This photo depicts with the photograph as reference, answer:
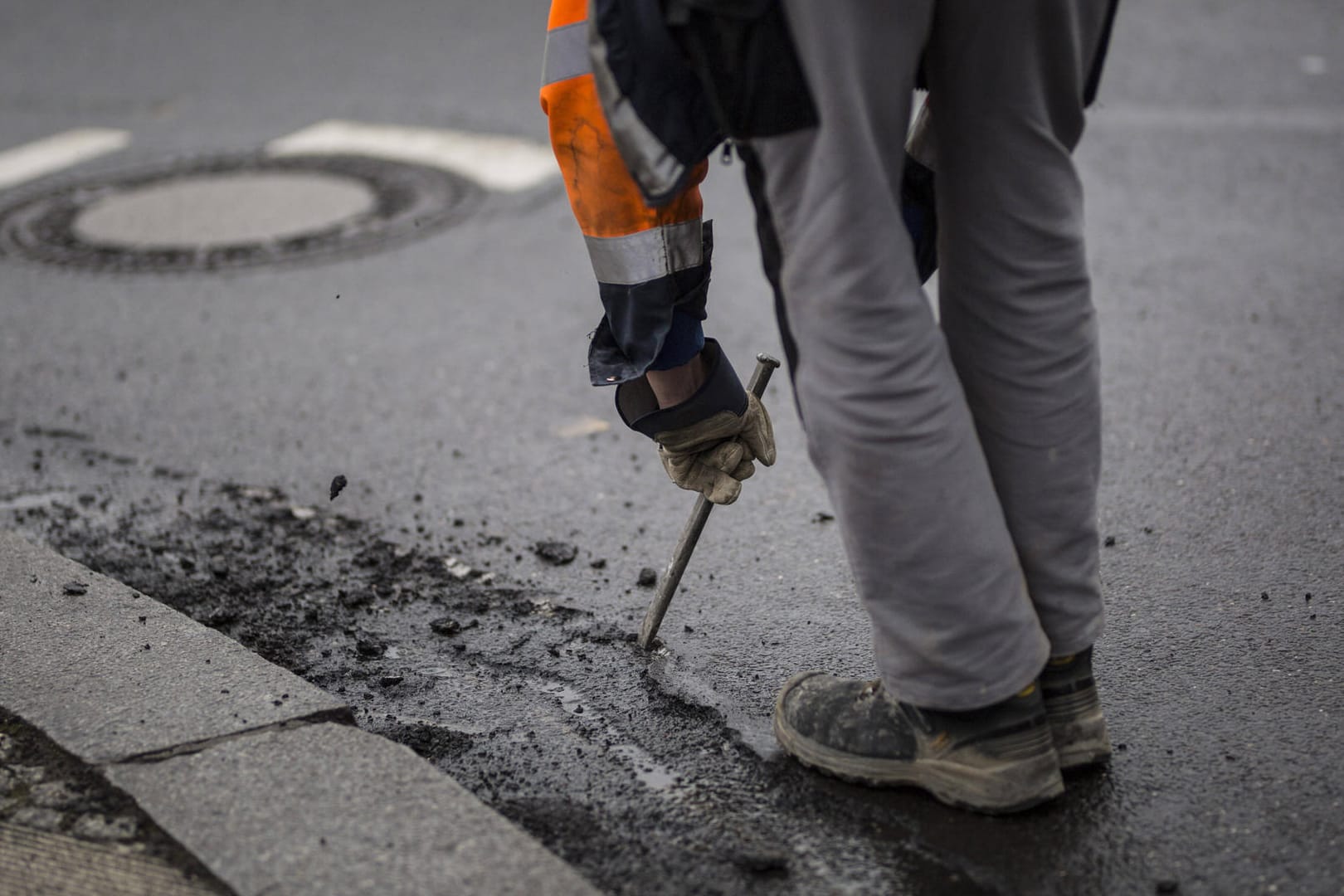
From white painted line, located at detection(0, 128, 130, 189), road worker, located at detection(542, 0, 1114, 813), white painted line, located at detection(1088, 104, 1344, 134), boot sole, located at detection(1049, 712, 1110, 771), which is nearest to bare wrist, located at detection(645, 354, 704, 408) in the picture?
road worker, located at detection(542, 0, 1114, 813)

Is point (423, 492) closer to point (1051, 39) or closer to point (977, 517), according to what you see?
point (977, 517)

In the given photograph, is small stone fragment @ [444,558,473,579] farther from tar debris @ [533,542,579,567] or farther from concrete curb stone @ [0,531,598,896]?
concrete curb stone @ [0,531,598,896]

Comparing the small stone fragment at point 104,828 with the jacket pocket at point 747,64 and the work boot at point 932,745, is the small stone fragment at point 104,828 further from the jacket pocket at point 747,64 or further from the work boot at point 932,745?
the jacket pocket at point 747,64

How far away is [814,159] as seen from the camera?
5.72 ft

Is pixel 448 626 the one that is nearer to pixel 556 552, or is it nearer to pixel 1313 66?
pixel 556 552

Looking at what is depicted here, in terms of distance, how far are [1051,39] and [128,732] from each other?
65.6 inches

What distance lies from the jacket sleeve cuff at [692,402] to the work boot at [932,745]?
54cm

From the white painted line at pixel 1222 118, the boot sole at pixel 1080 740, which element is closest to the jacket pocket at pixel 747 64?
the boot sole at pixel 1080 740

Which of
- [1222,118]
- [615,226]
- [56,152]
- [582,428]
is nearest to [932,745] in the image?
[615,226]

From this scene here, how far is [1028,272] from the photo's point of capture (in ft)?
6.28

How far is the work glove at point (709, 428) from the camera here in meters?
2.43

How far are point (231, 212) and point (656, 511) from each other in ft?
10.0

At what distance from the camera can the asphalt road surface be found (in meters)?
2.01

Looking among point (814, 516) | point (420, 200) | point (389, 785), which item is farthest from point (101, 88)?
point (389, 785)
